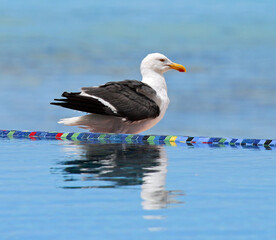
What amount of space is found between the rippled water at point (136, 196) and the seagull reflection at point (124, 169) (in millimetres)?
11

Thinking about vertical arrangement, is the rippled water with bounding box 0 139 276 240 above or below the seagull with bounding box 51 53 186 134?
below

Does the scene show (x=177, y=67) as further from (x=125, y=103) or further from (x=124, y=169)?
(x=124, y=169)

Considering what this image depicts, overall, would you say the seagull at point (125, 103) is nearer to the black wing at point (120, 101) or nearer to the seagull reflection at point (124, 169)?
the black wing at point (120, 101)

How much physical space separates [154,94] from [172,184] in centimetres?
612

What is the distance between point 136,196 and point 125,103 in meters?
6.73

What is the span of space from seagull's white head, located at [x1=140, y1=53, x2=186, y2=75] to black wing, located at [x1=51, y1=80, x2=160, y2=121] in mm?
669

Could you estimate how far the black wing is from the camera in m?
12.9

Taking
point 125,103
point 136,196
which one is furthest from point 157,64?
point 136,196

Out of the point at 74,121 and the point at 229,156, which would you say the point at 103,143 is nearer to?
the point at 74,121

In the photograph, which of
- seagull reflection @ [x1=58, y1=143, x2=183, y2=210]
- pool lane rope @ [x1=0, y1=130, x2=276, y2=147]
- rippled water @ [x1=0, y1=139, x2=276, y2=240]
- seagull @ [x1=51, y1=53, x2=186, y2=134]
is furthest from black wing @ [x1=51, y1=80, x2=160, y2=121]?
rippled water @ [x1=0, y1=139, x2=276, y2=240]

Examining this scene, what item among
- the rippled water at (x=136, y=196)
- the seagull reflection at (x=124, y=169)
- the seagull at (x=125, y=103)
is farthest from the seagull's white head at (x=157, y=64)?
the rippled water at (x=136, y=196)

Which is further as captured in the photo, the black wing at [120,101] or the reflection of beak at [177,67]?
the reflection of beak at [177,67]

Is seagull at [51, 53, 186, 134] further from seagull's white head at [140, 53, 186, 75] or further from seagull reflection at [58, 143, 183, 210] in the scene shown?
seagull reflection at [58, 143, 183, 210]

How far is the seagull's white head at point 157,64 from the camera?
544 inches
